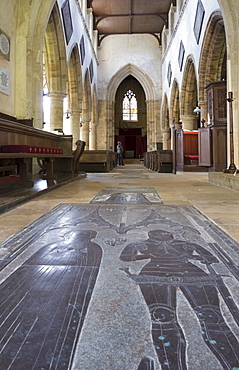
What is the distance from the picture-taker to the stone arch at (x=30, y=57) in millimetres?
6793

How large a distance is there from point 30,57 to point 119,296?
7.44 m

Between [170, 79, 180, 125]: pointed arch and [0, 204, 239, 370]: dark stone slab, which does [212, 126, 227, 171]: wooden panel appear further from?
[170, 79, 180, 125]: pointed arch

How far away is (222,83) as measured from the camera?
27.7 ft

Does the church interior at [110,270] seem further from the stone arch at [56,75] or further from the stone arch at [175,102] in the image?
the stone arch at [175,102]

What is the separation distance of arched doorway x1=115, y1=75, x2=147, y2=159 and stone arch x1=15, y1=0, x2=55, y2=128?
60.2ft

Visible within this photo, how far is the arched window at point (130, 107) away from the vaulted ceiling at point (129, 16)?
6199 mm

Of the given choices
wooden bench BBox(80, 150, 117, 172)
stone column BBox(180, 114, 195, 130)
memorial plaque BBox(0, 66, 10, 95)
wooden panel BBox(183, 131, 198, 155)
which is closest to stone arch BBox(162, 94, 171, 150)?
stone column BBox(180, 114, 195, 130)

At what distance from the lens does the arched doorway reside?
83.3 ft

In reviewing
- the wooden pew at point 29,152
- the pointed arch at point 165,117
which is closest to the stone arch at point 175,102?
the pointed arch at point 165,117

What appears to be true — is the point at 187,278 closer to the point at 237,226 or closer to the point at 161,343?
the point at 161,343

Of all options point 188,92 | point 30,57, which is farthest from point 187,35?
point 30,57

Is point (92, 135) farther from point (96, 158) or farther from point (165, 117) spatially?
point (96, 158)

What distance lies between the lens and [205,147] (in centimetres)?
915

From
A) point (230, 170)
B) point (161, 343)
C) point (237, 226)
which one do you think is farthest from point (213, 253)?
point (230, 170)
